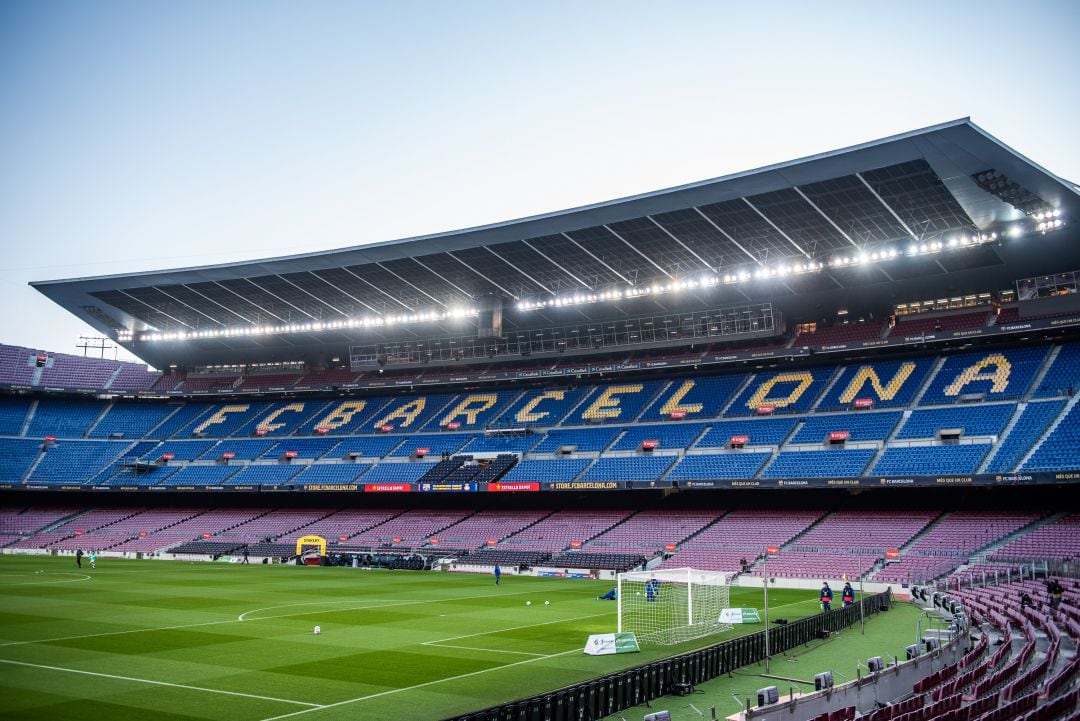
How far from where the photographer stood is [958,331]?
52062 millimetres

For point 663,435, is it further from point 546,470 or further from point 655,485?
point 546,470

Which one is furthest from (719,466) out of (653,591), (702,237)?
(653,591)

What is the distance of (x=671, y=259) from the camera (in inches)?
2090

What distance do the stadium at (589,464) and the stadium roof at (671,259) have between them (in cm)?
27

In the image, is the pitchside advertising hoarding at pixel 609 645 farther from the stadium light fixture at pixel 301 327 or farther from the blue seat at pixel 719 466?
the stadium light fixture at pixel 301 327

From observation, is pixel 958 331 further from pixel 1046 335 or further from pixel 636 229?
pixel 636 229

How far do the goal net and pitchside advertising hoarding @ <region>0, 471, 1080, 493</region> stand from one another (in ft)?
42.4

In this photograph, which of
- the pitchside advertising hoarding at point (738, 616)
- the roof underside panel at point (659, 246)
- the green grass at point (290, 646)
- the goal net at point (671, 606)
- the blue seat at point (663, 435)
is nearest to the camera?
the green grass at point (290, 646)

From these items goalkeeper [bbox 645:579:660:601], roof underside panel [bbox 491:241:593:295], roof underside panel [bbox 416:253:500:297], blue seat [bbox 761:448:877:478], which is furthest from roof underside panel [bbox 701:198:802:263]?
goalkeeper [bbox 645:579:660:601]

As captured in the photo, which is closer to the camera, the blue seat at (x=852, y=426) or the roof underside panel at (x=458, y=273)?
the blue seat at (x=852, y=426)

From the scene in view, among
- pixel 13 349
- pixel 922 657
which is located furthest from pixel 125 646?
pixel 13 349

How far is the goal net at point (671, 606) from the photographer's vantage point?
28.1 m

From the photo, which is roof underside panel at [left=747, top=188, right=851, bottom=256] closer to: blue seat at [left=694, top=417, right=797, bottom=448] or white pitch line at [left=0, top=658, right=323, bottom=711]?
blue seat at [left=694, top=417, right=797, bottom=448]

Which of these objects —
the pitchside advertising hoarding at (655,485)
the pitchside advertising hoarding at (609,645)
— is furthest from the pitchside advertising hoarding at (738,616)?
the pitchside advertising hoarding at (655,485)
